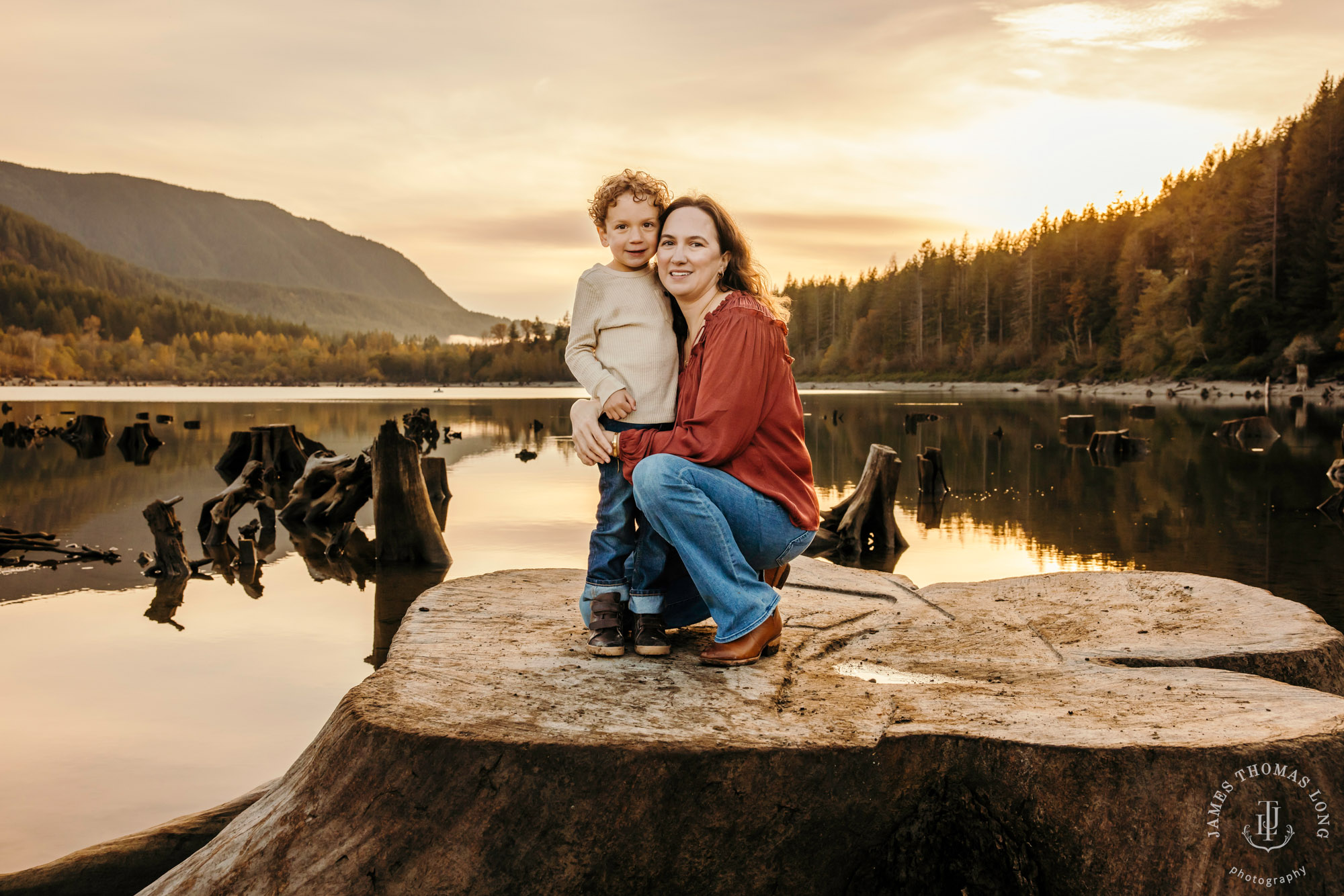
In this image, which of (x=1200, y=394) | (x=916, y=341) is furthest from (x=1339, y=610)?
(x=916, y=341)

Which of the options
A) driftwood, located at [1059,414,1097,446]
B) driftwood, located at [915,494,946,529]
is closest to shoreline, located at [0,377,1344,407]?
driftwood, located at [1059,414,1097,446]

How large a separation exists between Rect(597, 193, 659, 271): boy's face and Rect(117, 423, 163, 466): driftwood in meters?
30.9

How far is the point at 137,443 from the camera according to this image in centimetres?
3159

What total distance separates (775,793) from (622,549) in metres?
1.61

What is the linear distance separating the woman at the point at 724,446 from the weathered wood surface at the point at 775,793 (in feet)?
1.84

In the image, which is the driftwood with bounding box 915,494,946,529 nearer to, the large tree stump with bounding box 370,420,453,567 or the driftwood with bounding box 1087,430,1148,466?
the large tree stump with bounding box 370,420,453,567

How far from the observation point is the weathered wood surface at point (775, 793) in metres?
2.79

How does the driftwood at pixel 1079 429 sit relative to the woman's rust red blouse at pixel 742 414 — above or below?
below

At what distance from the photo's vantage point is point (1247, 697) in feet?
10.7

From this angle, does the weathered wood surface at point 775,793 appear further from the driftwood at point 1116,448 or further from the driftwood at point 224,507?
the driftwood at point 1116,448

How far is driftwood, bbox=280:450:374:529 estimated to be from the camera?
15945 millimetres

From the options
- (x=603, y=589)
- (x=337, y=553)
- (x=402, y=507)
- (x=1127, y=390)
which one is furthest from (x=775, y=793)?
(x=1127, y=390)

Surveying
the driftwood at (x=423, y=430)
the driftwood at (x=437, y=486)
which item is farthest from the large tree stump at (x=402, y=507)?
the driftwood at (x=423, y=430)

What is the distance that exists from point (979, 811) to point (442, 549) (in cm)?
1121
